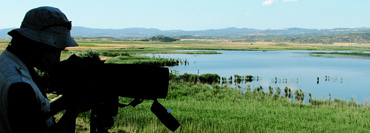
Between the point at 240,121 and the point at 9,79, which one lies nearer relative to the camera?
the point at 9,79

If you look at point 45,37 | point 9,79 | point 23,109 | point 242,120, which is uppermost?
point 45,37

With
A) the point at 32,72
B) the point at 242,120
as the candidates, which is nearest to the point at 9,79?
the point at 32,72

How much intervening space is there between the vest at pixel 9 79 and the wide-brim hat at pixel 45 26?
129 millimetres

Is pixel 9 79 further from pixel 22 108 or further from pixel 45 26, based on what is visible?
pixel 45 26

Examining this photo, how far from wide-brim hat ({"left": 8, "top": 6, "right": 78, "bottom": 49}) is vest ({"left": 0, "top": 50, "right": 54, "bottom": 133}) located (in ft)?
0.42

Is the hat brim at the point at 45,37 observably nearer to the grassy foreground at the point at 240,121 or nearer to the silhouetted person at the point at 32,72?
the silhouetted person at the point at 32,72

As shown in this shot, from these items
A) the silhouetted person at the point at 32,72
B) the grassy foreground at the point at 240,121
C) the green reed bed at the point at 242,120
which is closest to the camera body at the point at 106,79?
the silhouetted person at the point at 32,72

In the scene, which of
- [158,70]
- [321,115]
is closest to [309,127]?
[321,115]

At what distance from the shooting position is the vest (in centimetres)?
137

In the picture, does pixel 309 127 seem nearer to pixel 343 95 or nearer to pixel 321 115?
pixel 321 115

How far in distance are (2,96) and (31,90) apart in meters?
0.14

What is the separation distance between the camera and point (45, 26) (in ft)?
5.11

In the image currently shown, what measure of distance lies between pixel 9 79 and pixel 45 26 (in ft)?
1.03

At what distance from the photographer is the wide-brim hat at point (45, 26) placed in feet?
4.97
